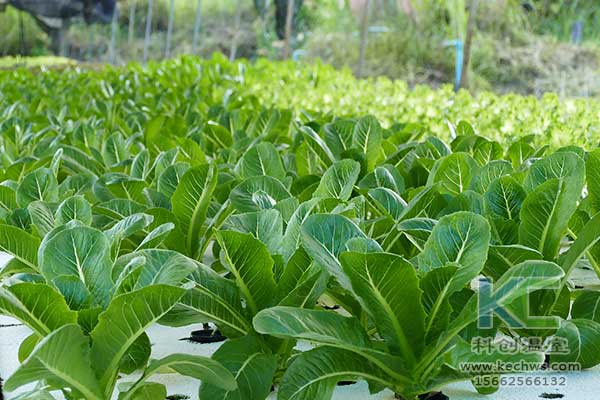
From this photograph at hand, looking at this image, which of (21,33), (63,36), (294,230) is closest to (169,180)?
(294,230)

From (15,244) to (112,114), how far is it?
7.82 feet

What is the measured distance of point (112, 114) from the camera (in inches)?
143

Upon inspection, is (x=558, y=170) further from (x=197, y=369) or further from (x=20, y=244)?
(x=20, y=244)

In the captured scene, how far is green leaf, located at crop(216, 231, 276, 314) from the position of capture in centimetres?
112

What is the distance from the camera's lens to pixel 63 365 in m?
0.91

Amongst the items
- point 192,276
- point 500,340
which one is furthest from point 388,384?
Result: point 192,276

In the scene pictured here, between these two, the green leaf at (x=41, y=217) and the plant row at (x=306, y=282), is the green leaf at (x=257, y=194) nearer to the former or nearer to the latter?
the plant row at (x=306, y=282)

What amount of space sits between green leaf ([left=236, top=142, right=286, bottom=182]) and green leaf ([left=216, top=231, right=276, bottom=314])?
61 centimetres

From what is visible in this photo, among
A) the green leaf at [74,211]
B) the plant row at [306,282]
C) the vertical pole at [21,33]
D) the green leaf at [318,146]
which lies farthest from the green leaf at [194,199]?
the vertical pole at [21,33]

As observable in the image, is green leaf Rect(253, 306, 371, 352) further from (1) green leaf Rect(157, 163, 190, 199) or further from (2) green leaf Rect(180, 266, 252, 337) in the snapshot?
(1) green leaf Rect(157, 163, 190, 199)

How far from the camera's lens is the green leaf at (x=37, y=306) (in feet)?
3.17

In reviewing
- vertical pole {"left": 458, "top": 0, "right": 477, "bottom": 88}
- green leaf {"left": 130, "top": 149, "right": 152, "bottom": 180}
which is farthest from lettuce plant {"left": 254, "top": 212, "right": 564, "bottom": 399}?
vertical pole {"left": 458, "top": 0, "right": 477, "bottom": 88}

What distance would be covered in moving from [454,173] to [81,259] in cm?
77

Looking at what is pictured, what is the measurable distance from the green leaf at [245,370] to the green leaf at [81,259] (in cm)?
19
